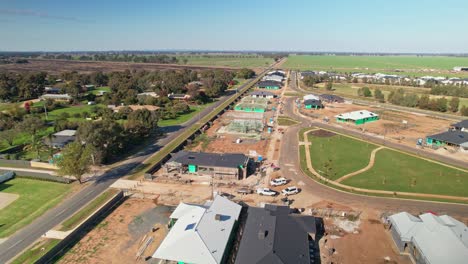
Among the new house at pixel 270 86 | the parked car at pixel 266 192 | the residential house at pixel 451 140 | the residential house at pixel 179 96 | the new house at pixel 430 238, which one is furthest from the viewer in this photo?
the new house at pixel 270 86

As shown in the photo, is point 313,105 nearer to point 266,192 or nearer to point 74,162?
point 266,192

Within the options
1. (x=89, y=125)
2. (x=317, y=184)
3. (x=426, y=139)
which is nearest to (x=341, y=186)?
(x=317, y=184)

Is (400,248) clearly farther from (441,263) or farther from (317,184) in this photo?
(317,184)

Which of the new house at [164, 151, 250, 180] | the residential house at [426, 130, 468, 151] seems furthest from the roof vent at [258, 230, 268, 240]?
the residential house at [426, 130, 468, 151]

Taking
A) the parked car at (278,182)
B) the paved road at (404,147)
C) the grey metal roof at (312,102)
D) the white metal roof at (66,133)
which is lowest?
the parked car at (278,182)

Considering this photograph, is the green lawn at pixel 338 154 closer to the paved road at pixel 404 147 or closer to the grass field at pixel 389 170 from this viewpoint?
the grass field at pixel 389 170

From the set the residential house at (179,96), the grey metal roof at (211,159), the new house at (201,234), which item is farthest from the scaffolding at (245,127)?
the residential house at (179,96)

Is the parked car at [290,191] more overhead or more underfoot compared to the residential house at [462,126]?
more underfoot
